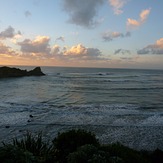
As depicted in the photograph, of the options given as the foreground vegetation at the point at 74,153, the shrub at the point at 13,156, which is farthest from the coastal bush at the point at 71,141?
the shrub at the point at 13,156

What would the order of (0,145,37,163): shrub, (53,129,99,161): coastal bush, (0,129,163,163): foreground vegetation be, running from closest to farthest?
(0,145,37,163): shrub → (0,129,163,163): foreground vegetation → (53,129,99,161): coastal bush

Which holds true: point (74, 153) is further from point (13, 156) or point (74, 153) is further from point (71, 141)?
point (71, 141)

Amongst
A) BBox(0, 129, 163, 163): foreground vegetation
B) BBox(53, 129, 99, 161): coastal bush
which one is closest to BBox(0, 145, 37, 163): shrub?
BBox(0, 129, 163, 163): foreground vegetation

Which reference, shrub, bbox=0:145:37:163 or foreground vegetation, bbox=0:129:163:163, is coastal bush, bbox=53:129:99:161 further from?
shrub, bbox=0:145:37:163

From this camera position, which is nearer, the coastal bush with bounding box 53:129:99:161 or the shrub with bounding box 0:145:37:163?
the shrub with bounding box 0:145:37:163

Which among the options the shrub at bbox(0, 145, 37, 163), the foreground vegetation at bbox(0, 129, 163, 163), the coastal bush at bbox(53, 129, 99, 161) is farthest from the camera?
the coastal bush at bbox(53, 129, 99, 161)

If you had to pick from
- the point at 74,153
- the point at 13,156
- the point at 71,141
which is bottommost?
the point at 71,141

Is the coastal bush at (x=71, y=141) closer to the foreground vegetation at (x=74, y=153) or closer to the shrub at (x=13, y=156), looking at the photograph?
the foreground vegetation at (x=74, y=153)

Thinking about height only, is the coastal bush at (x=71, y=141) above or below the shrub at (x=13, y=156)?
below

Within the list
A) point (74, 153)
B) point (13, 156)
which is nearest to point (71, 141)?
point (74, 153)

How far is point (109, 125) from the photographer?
21531 mm

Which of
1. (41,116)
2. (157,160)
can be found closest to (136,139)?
(157,160)

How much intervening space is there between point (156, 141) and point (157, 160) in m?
6.08

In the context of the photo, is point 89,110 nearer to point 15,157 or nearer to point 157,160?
point 157,160
